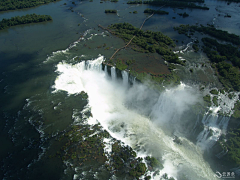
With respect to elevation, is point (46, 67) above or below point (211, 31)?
below

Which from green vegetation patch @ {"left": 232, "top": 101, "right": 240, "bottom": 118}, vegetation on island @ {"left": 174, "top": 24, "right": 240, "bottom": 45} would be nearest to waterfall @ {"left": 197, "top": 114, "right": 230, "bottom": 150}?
green vegetation patch @ {"left": 232, "top": 101, "right": 240, "bottom": 118}

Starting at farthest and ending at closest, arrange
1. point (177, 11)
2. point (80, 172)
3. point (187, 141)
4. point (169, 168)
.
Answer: point (177, 11)
point (187, 141)
point (169, 168)
point (80, 172)

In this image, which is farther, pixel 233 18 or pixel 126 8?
pixel 126 8

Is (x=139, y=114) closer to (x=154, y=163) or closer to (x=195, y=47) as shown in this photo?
(x=154, y=163)

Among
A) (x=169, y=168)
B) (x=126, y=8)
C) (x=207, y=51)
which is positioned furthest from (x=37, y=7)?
(x=169, y=168)

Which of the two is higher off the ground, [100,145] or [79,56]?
[79,56]

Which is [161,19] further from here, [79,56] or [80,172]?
[80,172]

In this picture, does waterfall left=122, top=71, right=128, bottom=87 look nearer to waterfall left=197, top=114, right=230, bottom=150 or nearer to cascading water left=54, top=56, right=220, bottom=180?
cascading water left=54, top=56, right=220, bottom=180

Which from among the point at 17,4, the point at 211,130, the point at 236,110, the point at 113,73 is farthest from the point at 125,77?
the point at 17,4
